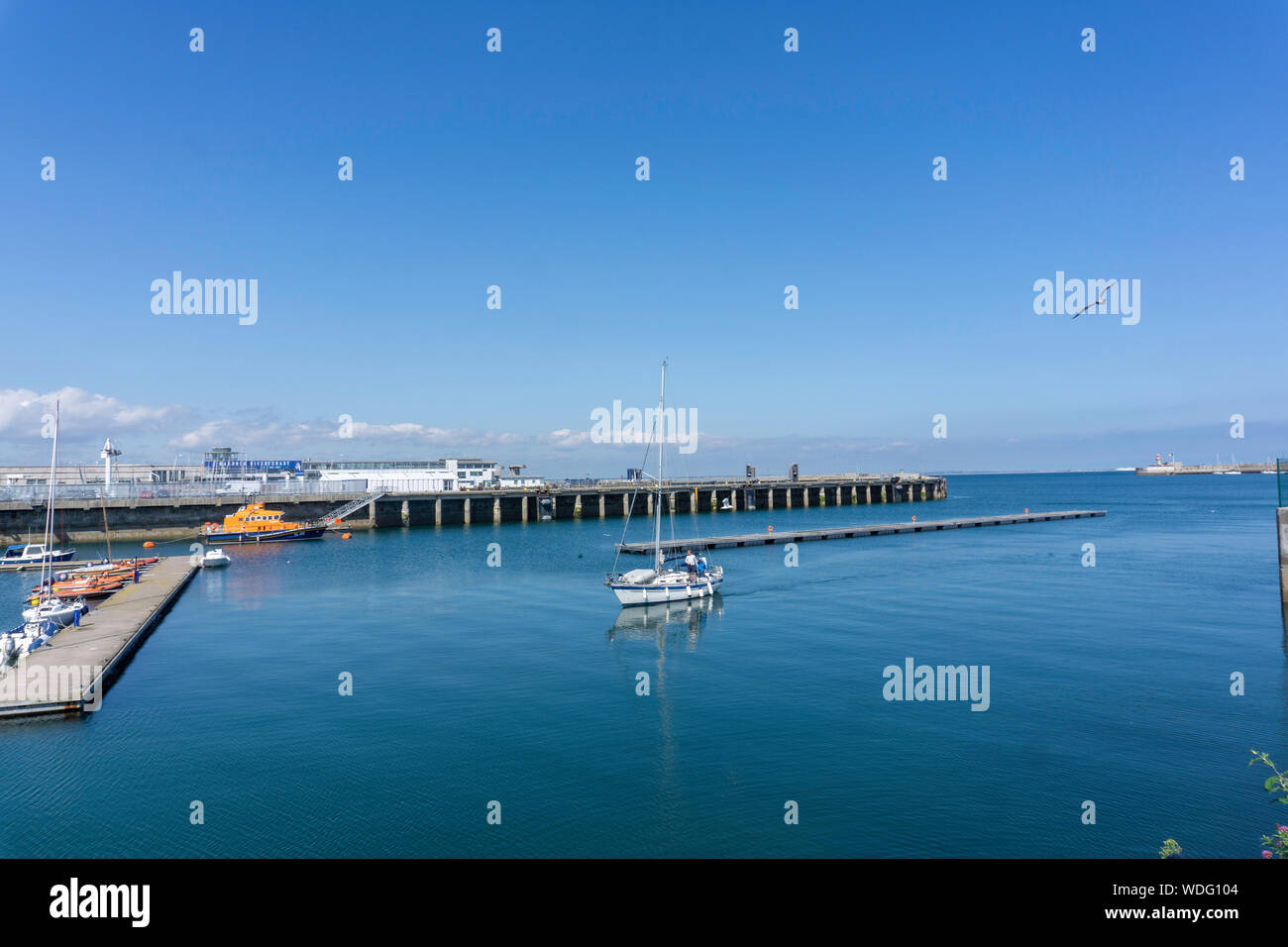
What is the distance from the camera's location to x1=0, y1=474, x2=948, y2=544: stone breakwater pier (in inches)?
3718

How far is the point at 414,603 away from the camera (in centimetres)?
5203

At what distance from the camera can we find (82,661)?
1282 inches

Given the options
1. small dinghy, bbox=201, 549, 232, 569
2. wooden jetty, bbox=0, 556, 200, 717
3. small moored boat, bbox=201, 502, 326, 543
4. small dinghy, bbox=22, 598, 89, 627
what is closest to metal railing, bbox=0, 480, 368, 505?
small moored boat, bbox=201, 502, 326, 543

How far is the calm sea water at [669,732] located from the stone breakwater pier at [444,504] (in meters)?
47.5

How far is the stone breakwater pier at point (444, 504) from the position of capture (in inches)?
3718

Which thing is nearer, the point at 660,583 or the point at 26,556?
the point at 660,583

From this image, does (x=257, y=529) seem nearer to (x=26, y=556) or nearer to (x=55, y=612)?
(x=26, y=556)

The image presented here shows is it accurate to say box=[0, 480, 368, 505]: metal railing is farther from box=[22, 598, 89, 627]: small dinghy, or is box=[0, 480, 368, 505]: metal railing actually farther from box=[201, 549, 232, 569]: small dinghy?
box=[22, 598, 89, 627]: small dinghy

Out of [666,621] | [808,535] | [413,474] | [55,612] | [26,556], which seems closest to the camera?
[55,612]

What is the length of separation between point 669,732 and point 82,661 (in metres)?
25.6

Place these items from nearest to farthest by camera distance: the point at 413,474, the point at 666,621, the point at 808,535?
the point at 666,621
the point at 808,535
the point at 413,474

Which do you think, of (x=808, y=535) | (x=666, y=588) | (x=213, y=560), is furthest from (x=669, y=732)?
(x=808, y=535)
